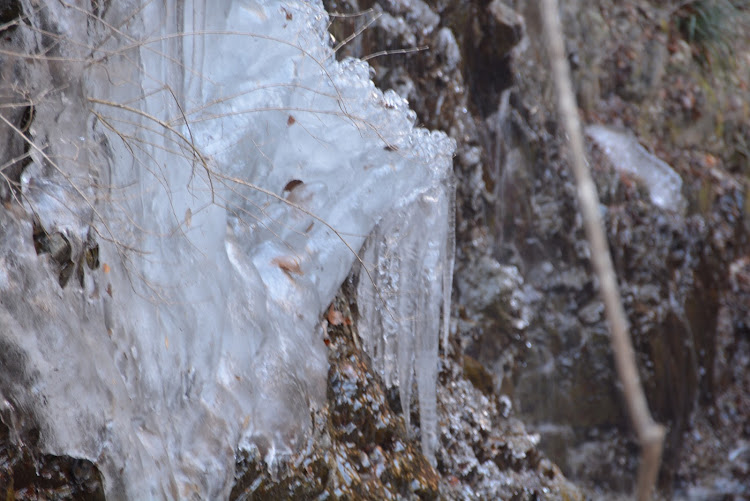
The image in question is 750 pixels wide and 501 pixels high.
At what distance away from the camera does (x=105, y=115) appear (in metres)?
2.07

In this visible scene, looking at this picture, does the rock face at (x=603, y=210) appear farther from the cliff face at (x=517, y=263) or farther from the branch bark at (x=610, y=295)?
the branch bark at (x=610, y=295)

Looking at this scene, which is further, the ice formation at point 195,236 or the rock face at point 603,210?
the rock face at point 603,210

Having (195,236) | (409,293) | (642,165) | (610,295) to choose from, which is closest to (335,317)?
(409,293)

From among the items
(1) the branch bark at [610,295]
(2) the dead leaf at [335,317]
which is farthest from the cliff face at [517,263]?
(1) the branch bark at [610,295]

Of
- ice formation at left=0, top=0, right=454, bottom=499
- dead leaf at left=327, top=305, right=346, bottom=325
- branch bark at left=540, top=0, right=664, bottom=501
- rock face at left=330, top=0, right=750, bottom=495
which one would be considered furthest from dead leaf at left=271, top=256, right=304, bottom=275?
branch bark at left=540, top=0, right=664, bottom=501

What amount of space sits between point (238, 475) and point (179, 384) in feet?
1.16

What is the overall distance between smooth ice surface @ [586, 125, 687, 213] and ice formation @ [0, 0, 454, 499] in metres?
3.74

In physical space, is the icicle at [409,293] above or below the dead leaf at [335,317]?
above

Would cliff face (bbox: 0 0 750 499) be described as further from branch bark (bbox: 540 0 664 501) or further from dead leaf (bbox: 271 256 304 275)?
branch bark (bbox: 540 0 664 501)

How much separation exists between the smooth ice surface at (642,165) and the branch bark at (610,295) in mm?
5963

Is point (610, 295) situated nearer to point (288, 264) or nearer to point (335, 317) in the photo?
point (288, 264)

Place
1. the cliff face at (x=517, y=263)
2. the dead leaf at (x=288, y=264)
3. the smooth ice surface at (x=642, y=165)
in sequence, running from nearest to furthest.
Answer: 1. the cliff face at (x=517, y=263)
2. the dead leaf at (x=288, y=264)
3. the smooth ice surface at (x=642, y=165)

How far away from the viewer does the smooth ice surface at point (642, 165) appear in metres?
6.24

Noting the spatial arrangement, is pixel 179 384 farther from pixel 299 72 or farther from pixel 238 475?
pixel 299 72
